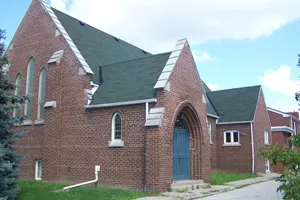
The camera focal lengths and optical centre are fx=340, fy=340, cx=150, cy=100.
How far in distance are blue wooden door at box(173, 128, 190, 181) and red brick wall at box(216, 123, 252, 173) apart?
35.5 feet

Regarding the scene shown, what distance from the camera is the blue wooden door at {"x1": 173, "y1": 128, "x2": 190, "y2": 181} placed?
53.7ft

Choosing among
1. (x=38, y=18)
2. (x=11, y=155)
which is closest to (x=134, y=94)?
(x=11, y=155)

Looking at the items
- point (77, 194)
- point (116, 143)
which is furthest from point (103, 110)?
point (77, 194)

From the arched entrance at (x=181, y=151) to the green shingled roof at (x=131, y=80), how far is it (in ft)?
8.57

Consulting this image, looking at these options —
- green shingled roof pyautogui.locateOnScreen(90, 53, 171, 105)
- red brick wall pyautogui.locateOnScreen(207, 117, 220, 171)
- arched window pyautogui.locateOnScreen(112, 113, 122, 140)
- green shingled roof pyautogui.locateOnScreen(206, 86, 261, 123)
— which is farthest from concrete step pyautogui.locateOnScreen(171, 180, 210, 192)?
green shingled roof pyautogui.locateOnScreen(206, 86, 261, 123)

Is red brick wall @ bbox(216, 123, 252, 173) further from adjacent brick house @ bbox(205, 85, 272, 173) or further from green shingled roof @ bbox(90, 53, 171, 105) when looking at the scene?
green shingled roof @ bbox(90, 53, 171, 105)

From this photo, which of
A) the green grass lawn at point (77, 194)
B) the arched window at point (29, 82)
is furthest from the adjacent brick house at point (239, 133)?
the green grass lawn at point (77, 194)

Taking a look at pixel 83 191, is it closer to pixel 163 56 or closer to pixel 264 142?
pixel 163 56

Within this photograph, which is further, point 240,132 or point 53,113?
point 240,132

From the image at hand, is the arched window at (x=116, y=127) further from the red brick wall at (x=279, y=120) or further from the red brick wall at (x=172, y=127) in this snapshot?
the red brick wall at (x=279, y=120)

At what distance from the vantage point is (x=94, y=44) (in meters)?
22.2

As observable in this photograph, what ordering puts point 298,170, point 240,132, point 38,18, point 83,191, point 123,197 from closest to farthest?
point 298,170 → point 123,197 → point 83,191 → point 38,18 → point 240,132

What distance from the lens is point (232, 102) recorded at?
30109 millimetres

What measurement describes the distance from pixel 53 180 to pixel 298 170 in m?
13.6
